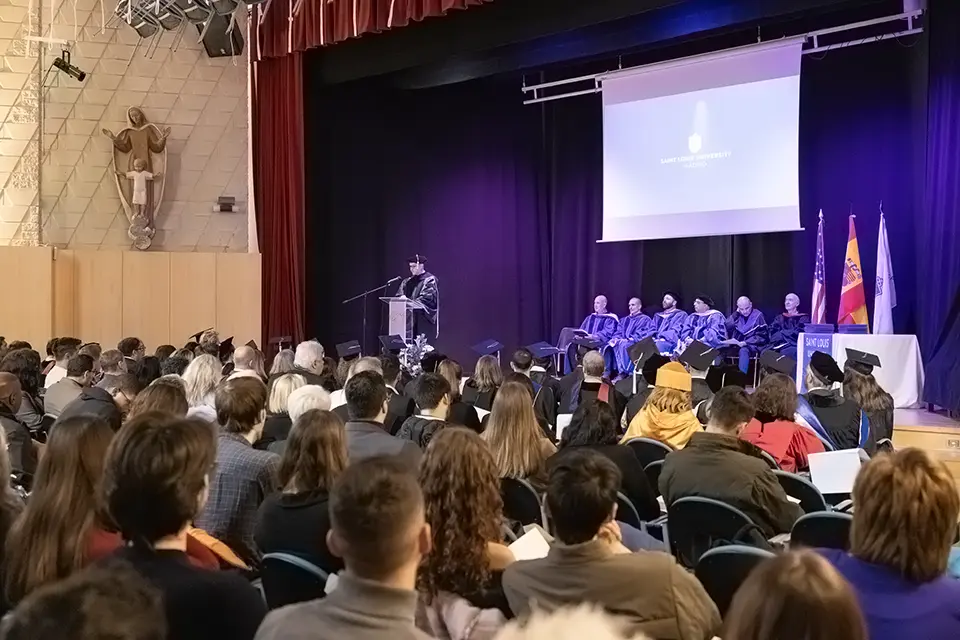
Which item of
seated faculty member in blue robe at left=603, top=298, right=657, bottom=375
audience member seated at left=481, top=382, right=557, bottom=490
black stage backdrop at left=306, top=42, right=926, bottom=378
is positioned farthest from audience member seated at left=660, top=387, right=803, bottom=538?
black stage backdrop at left=306, top=42, right=926, bottom=378

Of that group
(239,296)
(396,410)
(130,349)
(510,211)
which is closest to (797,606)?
(396,410)

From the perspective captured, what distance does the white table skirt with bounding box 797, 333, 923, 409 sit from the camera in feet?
28.2

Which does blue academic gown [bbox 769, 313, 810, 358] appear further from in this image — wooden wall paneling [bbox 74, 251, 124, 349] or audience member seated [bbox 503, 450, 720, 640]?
audience member seated [bbox 503, 450, 720, 640]

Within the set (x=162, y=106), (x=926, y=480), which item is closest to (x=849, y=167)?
(x=162, y=106)

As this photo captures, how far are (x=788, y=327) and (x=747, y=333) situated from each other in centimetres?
46

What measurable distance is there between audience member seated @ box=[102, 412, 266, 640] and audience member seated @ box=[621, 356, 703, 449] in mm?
3139

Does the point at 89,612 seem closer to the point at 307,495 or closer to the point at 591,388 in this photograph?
the point at 307,495

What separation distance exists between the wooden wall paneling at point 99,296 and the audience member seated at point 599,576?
10.3 metres

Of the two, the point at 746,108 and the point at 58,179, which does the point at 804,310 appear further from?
the point at 58,179

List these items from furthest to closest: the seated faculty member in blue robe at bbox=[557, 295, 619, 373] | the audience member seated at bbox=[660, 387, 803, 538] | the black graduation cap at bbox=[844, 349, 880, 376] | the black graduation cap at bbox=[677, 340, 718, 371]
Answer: the seated faculty member in blue robe at bbox=[557, 295, 619, 373] → the black graduation cap at bbox=[677, 340, 718, 371] → the black graduation cap at bbox=[844, 349, 880, 376] → the audience member seated at bbox=[660, 387, 803, 538]

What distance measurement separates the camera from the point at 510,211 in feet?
44.0

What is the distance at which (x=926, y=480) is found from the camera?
1.92 meters

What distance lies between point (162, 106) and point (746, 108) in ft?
24.5

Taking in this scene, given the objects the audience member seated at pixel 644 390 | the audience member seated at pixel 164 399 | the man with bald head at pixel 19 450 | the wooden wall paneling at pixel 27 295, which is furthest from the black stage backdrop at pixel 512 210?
the audience member seated at pixel 164 399
